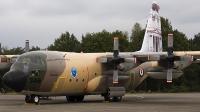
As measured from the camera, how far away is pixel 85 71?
81.5 ft

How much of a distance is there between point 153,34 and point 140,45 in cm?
2696

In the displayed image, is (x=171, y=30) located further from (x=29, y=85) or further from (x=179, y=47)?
(x=29, y=85)

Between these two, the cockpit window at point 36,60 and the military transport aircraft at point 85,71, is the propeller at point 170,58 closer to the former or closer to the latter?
the military transport aircraft at point 85,71

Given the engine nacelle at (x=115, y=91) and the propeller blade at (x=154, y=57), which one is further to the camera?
the engine nacelle at (x=115, y=91)

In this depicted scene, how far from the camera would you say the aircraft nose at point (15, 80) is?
69.6 ft

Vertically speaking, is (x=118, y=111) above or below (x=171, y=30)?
below

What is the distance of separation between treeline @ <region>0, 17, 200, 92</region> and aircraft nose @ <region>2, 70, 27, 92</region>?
32706 millimetres

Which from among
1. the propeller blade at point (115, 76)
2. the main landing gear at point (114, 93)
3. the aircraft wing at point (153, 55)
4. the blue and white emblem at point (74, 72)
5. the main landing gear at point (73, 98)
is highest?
the aircraft wing at point (153, 55)

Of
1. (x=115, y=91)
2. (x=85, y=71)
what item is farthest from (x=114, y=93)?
(x=85, y=71)

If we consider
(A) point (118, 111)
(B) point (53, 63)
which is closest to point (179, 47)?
(B) point (53, 63)

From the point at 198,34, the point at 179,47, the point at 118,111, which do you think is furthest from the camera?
the point at 198,34

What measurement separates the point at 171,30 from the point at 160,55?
122 feet

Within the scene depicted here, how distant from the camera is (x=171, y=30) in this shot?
6147cm

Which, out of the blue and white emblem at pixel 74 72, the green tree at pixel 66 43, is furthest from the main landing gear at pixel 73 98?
the green tree at pixel 66 43
